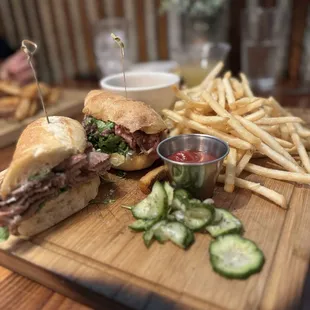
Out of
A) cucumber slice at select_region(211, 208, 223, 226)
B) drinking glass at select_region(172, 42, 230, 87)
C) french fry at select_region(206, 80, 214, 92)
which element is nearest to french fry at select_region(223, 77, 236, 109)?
french fry at select_region(206, 80, 214, 92)

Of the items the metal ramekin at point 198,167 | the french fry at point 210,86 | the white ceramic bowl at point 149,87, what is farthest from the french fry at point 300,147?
the white ceramic bowl at point 149,87

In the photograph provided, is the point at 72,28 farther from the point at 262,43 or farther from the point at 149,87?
the point at 149,87

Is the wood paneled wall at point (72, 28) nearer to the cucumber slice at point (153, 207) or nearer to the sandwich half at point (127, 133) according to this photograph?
the sandwich half at point (127, 133)

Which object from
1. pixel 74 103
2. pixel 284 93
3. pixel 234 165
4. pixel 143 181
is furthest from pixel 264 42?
pixel 143 181

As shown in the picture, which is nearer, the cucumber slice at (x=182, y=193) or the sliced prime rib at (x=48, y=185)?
the sliced prime rib at (x=48, y=185)

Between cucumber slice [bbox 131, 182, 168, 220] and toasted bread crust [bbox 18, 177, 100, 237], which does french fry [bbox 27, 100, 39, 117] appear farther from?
cucumber slice [bbox 131, 182, 168, 220]

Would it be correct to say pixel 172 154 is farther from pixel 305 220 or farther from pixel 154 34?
pixel 154 34
